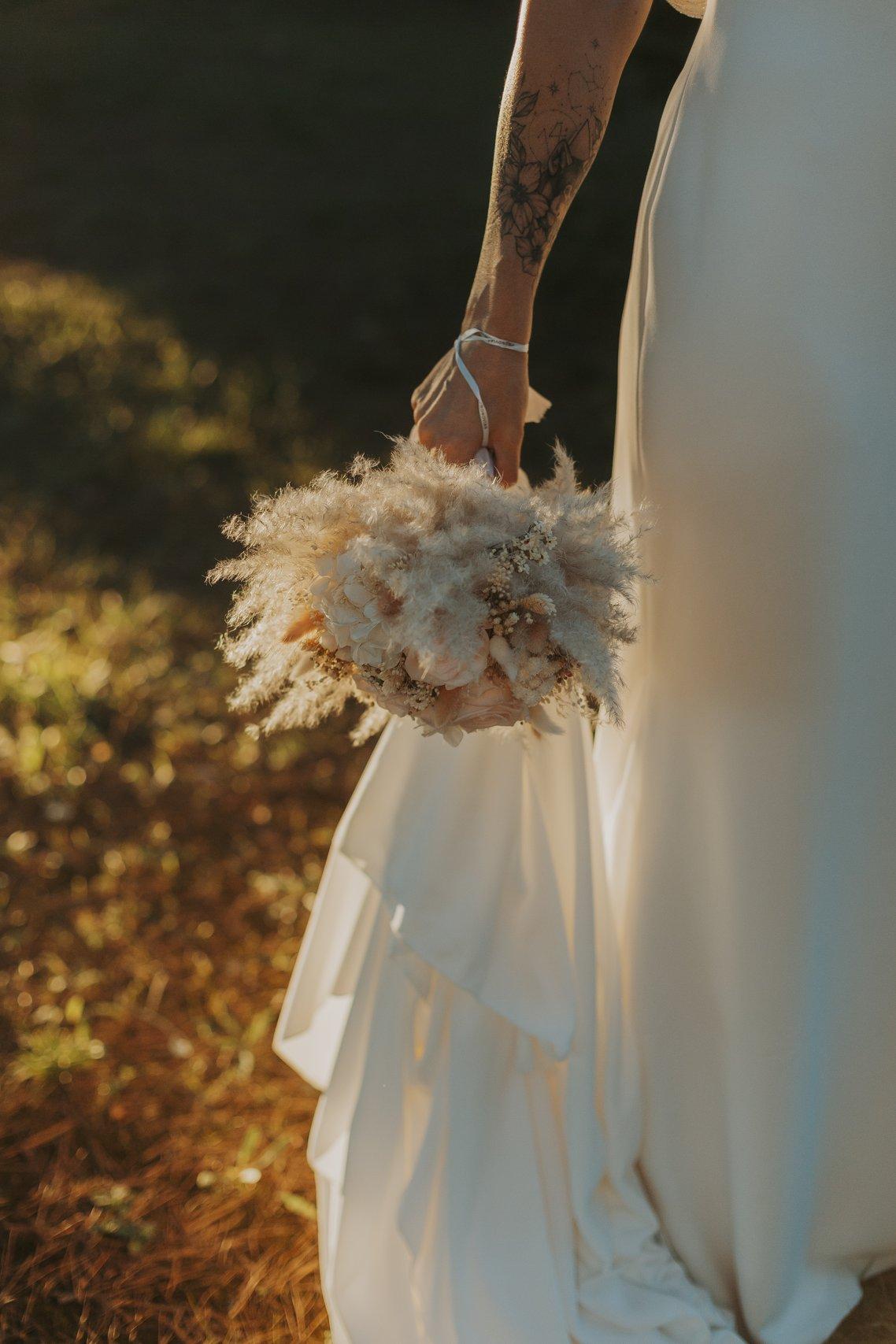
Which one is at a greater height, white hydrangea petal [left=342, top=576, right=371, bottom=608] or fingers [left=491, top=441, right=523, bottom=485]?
fingers [left=491, top=441, right=523, bottom=485]

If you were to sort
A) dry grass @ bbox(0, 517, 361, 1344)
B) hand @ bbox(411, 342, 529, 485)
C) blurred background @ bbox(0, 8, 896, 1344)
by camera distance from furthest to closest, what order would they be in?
blurred background @ bbox(0, 8, 896, 1344) → dry grass @ bbox(0, 517, 361, 1344) → hand @ bbox(411, 342, 529, 485)

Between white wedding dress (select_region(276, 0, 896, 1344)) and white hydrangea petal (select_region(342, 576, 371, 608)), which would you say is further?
white wedding dress (select_region(276, 0, 896, 1344))

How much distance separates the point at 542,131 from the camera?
62.6 inches

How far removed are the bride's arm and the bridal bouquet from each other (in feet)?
0.62

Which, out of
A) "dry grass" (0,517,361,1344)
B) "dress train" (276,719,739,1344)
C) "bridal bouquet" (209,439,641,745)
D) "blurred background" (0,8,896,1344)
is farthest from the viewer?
"blurred background" (0,8,896,1344)

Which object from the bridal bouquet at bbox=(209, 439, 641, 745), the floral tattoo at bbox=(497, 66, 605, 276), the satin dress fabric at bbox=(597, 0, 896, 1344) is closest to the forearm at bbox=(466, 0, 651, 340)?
the floral tattoo at bbox=(497, 66, 605, 276)

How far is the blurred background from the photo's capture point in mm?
2252

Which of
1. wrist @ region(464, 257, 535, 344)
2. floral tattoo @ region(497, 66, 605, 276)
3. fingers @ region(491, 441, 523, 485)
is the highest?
floral tattoo @ region(497, 66, 605, 276)

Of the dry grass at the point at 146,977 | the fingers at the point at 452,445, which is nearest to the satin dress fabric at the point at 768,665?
the fingers at the point at 452,445

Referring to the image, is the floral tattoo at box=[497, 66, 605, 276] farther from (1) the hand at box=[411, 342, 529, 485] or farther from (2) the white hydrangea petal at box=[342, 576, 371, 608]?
(2) the white hydrangea petal at box=[342, 576, 371, 608]

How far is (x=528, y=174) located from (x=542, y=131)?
0.06 meters

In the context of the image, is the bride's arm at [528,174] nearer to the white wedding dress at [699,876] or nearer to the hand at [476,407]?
the hand at [476,407]

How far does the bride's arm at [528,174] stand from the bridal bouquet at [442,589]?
190mm

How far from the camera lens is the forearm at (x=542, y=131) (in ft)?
5.15
